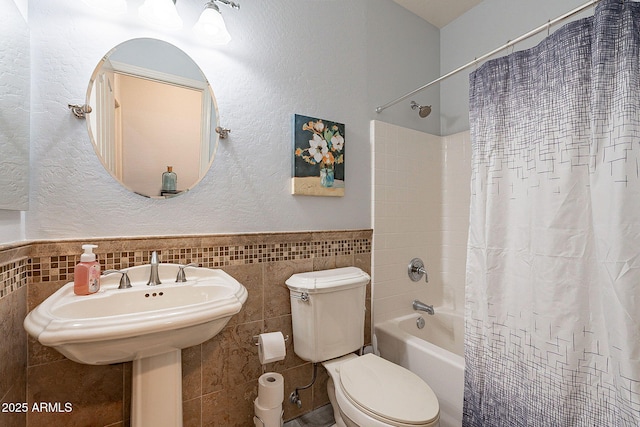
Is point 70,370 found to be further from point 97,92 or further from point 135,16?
point 135,16

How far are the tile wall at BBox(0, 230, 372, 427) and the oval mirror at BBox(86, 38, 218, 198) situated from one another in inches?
10.9

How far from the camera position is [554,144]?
1017 mm

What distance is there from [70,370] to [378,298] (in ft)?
5.00

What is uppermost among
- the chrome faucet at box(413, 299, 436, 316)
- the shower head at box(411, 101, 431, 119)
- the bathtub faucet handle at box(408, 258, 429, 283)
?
the shower head at box(411, 101, 431, 119)

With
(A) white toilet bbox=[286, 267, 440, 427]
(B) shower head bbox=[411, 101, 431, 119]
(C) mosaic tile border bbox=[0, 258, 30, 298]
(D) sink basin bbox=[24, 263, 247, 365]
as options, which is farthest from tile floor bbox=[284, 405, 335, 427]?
(B) shower head bbox=[411, 101, 431, 119]

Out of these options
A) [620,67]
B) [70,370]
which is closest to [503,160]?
[620,67]

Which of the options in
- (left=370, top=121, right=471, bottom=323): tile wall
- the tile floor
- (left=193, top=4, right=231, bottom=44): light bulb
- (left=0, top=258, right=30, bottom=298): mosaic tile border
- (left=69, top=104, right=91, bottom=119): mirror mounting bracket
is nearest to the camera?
(left=0, top=258, right=30, bottom=298): mosaic tile border

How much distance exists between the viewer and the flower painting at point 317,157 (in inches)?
61.6

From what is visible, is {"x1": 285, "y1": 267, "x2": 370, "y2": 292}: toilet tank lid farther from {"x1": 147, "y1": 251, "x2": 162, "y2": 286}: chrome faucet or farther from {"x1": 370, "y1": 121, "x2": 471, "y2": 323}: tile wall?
{"x1": 147, "y1": 251, "x2": 162, "y2": 286}: chrome faucet

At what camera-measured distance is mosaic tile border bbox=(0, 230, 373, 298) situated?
1.01 m

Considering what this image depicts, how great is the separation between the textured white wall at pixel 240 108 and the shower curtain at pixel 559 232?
0.77 meters

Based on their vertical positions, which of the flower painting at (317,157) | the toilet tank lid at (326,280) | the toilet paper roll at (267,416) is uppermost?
the flower painting at (317,157)

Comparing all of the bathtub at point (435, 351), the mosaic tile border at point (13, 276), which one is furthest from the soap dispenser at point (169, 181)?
the bathtub at point (435, 351)

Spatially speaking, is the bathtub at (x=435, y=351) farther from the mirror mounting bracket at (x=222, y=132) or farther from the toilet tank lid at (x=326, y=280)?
the mirror mounting bracket at (x=222, y=132)
